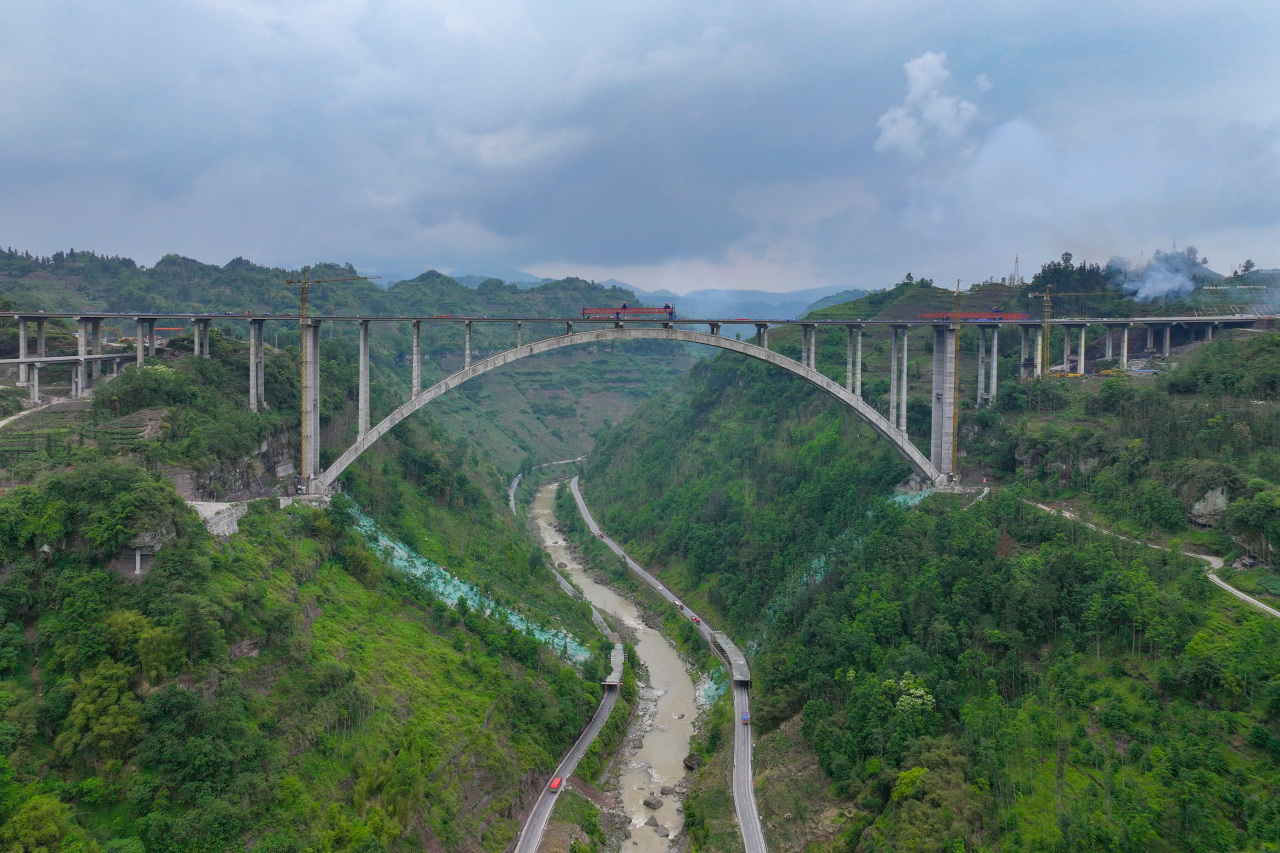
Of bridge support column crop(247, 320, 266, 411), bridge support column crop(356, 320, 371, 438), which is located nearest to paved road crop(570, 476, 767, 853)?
bridge support column crop(356, 320, 371, 438)

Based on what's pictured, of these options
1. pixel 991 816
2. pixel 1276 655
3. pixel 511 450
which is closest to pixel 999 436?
pixel 1276 655

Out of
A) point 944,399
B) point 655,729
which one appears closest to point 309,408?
point 655,729

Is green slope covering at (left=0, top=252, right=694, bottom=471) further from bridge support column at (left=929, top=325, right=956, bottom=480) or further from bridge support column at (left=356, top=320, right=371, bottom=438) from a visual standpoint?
bridge support column at (left=929, top=325, right=956, bottom=480)

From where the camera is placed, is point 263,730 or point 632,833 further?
point 632,833

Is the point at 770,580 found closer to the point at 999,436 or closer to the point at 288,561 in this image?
the point at 999,436

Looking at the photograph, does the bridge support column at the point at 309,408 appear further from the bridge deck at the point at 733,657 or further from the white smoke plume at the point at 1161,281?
the white smoke plume at the point at 1161,281

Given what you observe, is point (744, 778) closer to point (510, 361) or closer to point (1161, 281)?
point (510, 361)
